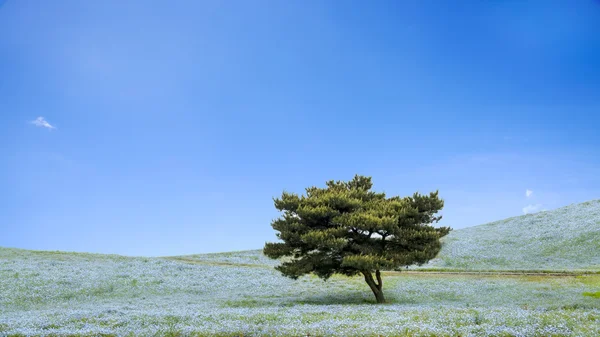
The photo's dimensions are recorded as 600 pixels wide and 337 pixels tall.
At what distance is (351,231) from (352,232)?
12 centimetres

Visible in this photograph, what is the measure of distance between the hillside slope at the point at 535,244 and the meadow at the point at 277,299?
350mm

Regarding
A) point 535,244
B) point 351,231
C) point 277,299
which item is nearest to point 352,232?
point 351,231

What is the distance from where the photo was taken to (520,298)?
101 ft

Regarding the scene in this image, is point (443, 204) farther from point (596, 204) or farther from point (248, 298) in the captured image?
point (596, 204)

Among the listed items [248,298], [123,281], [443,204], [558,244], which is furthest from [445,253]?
[123,281]

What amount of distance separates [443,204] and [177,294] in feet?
73.0

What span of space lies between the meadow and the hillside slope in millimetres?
350

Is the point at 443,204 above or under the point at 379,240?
above

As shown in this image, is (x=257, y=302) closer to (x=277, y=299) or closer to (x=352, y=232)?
(x=277, y=299)

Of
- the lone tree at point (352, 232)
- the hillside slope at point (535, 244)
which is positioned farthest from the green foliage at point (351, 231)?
the hillside slope at point (535, 244)

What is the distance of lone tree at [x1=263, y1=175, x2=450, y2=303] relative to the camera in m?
28.8

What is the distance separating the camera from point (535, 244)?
56.8 metres

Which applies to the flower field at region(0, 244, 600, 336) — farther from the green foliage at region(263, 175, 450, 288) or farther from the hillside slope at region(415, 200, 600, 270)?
the hillside slope at region(415, 200, 600, 270)

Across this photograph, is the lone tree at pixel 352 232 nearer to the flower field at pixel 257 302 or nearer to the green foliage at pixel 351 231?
the green foliage at pixel 351 231
